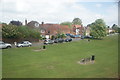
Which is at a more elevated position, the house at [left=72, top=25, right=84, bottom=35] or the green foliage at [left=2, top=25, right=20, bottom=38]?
the house at [left=72, top=25, right=84, bottom=35]

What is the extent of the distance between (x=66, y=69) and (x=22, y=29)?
91.6 feet

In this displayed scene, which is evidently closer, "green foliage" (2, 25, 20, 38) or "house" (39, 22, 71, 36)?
"green foliage" (2, 25, 20, 38)

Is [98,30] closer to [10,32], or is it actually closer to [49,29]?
[49,29]

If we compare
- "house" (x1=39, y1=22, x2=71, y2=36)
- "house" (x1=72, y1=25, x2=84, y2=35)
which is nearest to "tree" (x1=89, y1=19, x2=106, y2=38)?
"house" (x1=39, y1=22, x2=71, y2=36)

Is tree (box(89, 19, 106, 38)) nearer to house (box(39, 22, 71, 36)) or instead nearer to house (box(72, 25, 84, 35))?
house (box(39, 22, 71, 36))

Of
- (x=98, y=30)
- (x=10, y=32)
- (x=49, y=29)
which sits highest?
(x=49, y=29)

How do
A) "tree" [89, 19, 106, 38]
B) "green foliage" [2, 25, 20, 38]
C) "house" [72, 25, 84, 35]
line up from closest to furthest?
1. "green foliage" [2, 25, 20, 38]
2. "tree" [89, 19, 106, 38]
3. "house" [72, 25, 84, 35]

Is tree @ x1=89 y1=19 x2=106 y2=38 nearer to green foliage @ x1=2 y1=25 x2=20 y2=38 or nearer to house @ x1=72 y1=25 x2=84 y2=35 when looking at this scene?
house @ x1=72 y1=25 x2=84 y2=35

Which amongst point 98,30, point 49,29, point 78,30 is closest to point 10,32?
point 49,29

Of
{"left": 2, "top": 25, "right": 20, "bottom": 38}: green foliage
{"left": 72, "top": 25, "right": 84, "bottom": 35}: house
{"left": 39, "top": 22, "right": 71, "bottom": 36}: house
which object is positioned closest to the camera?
{"left": 2, "top": 25, "right": 20, "bottom": 38}: green foliage

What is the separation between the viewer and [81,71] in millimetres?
18203

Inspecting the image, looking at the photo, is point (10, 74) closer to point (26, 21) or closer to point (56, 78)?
point (56, 78)

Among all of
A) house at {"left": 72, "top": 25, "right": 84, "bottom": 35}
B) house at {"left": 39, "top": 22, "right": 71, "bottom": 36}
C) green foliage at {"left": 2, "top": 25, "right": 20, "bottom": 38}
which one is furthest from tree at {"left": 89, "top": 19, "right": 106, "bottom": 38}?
green foliage at {"left": 2, "top": 25, "right": 20, "bottom": 38}

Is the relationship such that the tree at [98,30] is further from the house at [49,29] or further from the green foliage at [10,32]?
the green foliage at [10,32]
